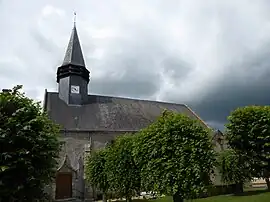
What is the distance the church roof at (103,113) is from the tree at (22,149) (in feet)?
55.8

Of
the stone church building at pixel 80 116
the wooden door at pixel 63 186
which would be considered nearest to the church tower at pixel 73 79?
the stone church building at pixel 80 116

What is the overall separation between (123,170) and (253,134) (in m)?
11.0

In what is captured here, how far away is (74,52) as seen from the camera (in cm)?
3319

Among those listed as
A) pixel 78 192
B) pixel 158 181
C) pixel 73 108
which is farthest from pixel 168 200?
pixel 73 108

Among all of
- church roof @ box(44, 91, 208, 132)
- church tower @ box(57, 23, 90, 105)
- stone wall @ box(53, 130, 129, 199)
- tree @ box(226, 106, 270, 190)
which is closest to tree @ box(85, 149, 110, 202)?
stone wall @ box(53, 130, 129, 199)

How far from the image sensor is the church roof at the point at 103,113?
29.0 m

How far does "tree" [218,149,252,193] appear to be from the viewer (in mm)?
21562

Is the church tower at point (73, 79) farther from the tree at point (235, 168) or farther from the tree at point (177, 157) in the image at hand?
the tree at point (177, 157)

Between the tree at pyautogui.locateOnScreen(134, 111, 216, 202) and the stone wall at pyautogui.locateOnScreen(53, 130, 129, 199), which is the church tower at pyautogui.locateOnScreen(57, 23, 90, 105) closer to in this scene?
the stone wall at pyautogui.locateOnScreen(53, 130, 129, 199)

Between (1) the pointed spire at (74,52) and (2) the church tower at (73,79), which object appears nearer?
(2) the church tower at (73,79)

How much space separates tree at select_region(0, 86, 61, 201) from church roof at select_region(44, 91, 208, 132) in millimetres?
17019

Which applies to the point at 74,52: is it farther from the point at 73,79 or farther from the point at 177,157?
the point at 177,157

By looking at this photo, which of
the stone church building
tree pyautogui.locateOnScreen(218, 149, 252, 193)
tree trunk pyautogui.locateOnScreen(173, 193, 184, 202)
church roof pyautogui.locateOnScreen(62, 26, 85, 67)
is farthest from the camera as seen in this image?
church roof pyautogui.locateOnScreen(62, 26, 85, 67)

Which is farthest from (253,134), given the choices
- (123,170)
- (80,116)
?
(80,116)
